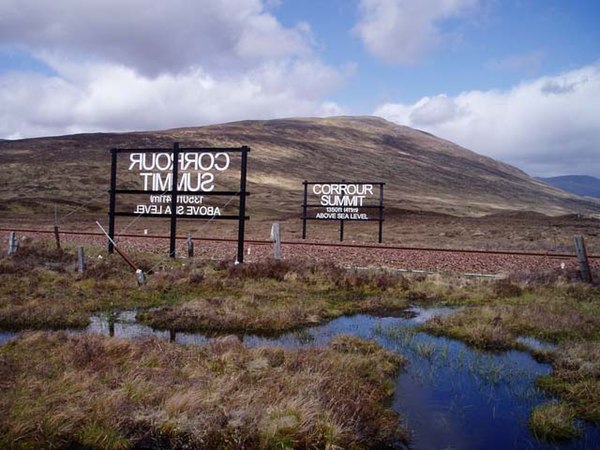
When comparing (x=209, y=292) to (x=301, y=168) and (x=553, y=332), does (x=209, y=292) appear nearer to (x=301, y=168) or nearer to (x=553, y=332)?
(x=553, y=332)

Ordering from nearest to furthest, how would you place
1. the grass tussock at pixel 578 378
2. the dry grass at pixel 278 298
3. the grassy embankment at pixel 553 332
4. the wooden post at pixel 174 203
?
the grassy embankment at pixel 553 332 < the grass tussock at pixel 578 378 < the dry grass at pixel 278 298 < the wooden post at pixel 174 203

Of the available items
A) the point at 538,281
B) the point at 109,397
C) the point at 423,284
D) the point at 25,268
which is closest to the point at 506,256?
the point at 538,281

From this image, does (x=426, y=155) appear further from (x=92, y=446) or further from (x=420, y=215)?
(x=92, y=446)

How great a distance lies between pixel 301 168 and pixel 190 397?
323 feet

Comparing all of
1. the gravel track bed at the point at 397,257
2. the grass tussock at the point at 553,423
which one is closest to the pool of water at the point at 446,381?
the grass tussock at the point at 553,423

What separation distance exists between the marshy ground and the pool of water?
230 millimetres

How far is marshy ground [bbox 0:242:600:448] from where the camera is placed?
518cm

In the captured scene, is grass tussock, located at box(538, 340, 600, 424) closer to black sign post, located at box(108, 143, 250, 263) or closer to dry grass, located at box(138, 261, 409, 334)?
dry grass, located at box(138, 261, 409, 334)

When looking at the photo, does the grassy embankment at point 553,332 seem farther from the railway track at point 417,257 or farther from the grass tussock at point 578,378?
the railway track at point 417,257

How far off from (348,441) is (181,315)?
5.58 meters

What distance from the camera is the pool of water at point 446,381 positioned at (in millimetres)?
5688

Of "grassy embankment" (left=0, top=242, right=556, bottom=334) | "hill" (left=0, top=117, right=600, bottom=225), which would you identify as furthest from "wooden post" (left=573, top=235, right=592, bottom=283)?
"hill" (left=0, top=117, right=600, bottom=225)

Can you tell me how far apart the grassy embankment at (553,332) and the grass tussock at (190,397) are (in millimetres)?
1868

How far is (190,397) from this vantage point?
5.60 metres
